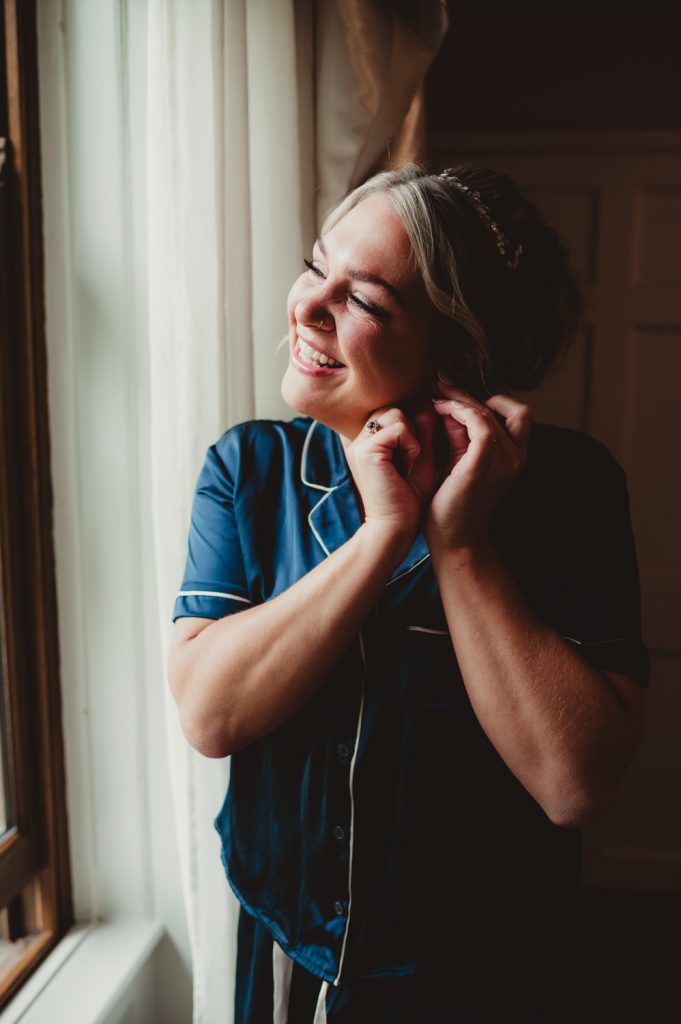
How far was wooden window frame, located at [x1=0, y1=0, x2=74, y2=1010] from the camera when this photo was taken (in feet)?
3.84

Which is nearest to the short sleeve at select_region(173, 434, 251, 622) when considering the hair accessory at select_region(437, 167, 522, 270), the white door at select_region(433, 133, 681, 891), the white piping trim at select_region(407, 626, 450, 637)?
the white piping trim at select_region(407, 626, 450, 637)

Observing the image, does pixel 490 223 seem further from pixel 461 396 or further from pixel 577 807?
pixel 577 807

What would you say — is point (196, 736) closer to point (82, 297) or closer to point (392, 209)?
point (392, 209)

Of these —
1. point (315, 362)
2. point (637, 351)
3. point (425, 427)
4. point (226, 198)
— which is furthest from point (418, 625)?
point (637, 351)

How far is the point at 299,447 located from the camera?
3.34 feet

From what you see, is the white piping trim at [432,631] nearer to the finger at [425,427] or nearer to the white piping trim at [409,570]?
the white piping trim at [409,570]

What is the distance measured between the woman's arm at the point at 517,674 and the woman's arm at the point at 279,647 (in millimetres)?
74

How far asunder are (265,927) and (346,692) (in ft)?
1.26

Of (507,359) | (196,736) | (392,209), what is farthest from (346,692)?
(392,209)

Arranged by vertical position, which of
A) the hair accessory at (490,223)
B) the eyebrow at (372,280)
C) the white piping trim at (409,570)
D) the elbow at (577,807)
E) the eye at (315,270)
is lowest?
the elbow at (577,807)

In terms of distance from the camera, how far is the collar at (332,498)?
3.07 feet

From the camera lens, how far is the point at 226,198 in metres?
1.09

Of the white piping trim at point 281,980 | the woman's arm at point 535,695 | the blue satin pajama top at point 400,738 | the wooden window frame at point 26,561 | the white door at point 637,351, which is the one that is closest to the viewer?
the woman's arm at point 535,695

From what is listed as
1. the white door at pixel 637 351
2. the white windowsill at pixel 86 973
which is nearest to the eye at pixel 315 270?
the white windowsill at pixel 86 973
